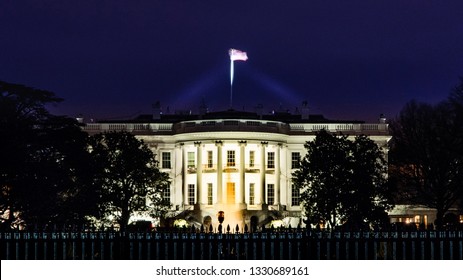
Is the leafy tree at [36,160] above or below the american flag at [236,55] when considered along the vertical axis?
below

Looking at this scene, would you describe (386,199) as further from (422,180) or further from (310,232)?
(310,232)

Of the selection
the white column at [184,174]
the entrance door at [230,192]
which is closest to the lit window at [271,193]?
the entrance door at [230,192]

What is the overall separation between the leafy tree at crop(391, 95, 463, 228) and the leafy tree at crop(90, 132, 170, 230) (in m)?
26.9

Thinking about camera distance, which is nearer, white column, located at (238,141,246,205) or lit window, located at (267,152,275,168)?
white column, located at (238,141,246,205)

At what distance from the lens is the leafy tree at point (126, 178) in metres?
134

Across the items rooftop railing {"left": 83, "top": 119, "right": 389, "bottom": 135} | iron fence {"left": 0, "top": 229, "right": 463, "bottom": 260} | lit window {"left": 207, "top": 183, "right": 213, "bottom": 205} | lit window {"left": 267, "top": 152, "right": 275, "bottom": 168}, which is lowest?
iron fence {"left": 0, "top": 229, "right": 463, "bottom": 260}

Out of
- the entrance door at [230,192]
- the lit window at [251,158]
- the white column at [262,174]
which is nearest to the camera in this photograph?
the white column at [262,174]

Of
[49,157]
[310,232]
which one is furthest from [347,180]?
[310,232]

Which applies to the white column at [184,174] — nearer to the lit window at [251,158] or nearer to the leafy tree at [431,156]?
the lit window at [251,158]

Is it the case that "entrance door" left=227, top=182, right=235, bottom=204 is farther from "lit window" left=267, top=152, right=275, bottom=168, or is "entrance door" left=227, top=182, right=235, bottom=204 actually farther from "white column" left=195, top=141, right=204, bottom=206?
"lit window" left=267, top=152, right=275, bottom=168

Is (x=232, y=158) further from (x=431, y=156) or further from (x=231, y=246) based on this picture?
(x=231, y=246)

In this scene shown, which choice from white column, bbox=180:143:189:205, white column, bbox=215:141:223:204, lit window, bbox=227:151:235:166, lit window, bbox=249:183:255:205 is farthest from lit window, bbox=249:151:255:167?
Answer: white column, bbox=180:143:189:205

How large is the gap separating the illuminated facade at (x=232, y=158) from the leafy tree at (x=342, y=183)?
24746 mm

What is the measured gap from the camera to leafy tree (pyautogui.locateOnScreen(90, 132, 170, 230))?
134 metres
